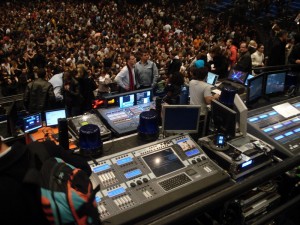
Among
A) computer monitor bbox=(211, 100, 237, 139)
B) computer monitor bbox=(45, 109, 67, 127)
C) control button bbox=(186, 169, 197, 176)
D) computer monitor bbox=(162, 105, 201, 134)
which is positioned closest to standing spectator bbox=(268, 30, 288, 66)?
computer monitor bbox=(211, 100, 237, 139)

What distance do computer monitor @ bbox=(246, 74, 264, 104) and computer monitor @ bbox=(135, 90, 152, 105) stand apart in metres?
1.08

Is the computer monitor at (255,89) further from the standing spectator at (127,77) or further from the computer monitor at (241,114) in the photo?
the standing spectator at (127,77)

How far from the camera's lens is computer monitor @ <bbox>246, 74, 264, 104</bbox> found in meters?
3.71

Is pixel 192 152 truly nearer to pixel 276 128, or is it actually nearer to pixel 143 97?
pixel 276 128

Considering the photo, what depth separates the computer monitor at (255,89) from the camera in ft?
12.2

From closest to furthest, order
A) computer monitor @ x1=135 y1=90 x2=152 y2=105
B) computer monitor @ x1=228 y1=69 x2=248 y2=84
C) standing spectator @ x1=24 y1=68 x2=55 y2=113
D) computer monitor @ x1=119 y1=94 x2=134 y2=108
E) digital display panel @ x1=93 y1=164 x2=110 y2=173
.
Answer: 1. digital display panel @ x1=93 y1=164 x2=110 y2=173
2. computer monitor @ x1=119 y1=94 x2=134 y2=108
3. computer monitor @ x1=135 y1=90 x2=152 y2=105
4. computer monitor @ x1=228 y1=69 x2=248 y2=84
5. standing spectator @ x1=24 y1=68 x2=55 y2=113

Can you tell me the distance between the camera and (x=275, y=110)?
353 centimetres

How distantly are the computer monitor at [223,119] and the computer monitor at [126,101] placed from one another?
0.93m

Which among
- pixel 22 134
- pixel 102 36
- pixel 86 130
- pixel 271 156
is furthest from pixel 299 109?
pixel 102 36

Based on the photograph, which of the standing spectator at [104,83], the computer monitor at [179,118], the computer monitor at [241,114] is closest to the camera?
the computer monitor at [179,118]

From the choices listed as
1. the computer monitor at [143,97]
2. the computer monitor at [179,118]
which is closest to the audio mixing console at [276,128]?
the computer monitor at [179,118]

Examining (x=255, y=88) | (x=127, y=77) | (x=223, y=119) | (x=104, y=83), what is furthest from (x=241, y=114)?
(x=104, y=83)

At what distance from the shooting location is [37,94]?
16.8ft

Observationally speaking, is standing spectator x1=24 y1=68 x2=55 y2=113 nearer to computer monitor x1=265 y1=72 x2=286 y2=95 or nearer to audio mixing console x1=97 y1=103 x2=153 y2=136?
audio mixing console x1=97 y1=103 x2=153 y2=136
